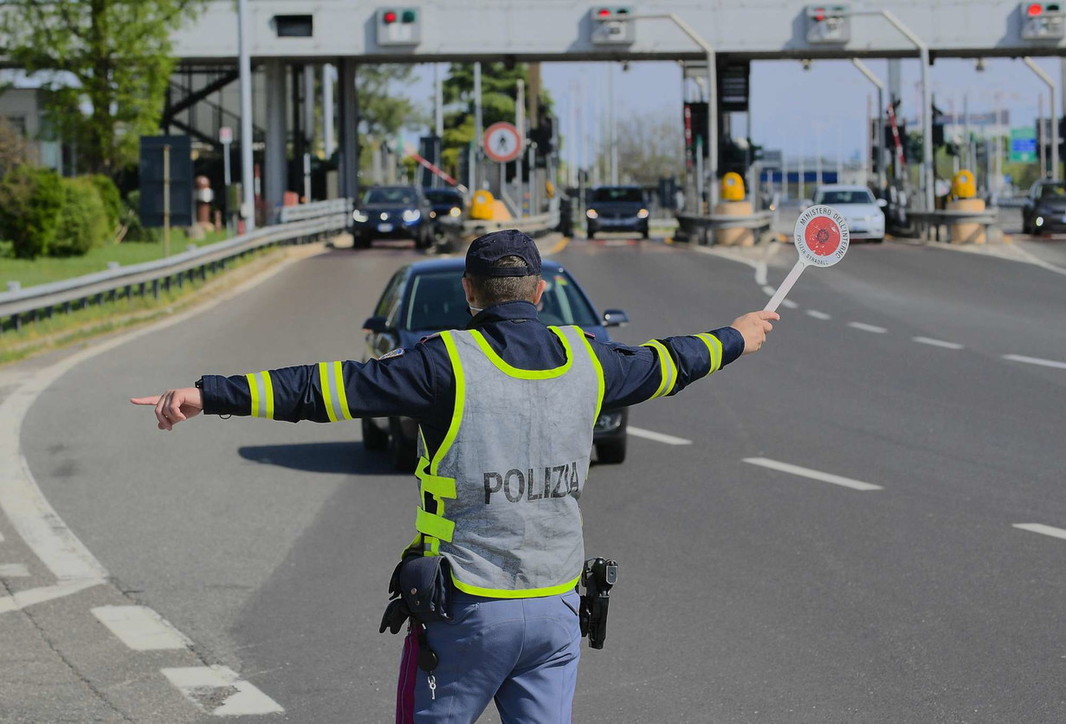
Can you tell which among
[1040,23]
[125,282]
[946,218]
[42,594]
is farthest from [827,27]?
[42,594]

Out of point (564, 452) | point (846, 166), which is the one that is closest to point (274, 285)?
point (564, 452)

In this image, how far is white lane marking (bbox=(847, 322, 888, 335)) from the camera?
21734 mm

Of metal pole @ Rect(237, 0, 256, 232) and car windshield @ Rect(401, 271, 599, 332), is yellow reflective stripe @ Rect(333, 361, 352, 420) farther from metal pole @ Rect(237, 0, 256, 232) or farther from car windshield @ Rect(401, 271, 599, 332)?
metal pole @ Rect(237, 0, 256, 232)

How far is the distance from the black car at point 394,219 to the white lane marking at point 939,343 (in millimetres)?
23302

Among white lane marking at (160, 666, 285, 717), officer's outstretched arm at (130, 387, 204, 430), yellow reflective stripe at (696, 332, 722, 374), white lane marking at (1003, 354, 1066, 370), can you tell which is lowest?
white lane marking at (160, 666, 285, 717)

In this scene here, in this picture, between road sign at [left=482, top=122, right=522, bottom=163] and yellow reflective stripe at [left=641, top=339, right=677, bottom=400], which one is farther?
road sign at [left=482, top=122, right=522, bottom=163]

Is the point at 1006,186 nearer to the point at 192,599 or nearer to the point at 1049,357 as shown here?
the point at 1049,357

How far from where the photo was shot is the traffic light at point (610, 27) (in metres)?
46.7

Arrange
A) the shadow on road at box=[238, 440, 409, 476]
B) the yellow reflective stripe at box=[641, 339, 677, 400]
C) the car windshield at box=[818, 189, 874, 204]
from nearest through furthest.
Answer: the yellow reflective stripe at box=[641, 339, 677, 400] → the shadow on road at box=[238, 440, 409, 476] → the car windshield at box=[818, 189, 874, 204]

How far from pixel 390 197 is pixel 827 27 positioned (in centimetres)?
1277

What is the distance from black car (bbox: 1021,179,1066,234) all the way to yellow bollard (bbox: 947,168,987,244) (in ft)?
12.7

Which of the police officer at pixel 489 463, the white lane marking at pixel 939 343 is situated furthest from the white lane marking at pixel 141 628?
the white lane marking at pixel 939 343

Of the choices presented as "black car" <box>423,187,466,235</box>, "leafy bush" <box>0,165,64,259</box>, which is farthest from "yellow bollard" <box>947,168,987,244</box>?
"leafy bush" <box>0,165,64,259</box>

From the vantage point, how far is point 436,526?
4.07 metres
